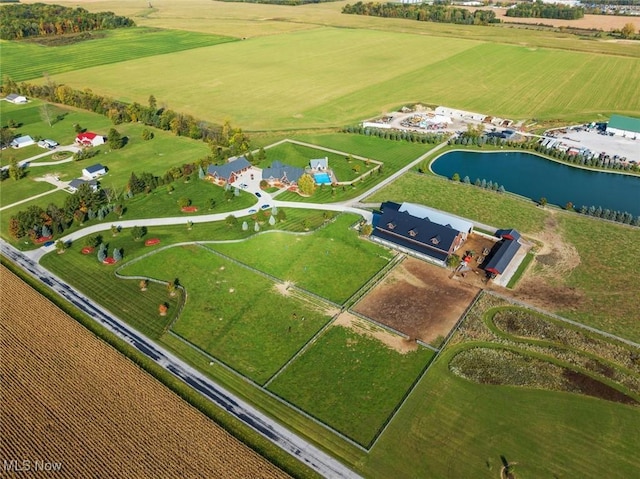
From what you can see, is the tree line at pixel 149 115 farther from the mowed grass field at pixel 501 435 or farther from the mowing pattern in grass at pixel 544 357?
the mowed grass field at pixel 501 435

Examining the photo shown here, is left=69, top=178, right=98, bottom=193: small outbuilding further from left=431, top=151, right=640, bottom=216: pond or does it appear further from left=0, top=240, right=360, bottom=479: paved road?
left=431, top=151, right=640, bottom=216: pond

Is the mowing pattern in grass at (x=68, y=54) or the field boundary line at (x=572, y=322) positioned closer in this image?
the field boundary line at (x=572, y=322)

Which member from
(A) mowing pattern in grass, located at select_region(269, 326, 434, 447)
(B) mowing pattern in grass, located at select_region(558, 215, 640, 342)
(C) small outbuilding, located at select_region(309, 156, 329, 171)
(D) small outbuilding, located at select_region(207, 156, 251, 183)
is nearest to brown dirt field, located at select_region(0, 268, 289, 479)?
(A) mowing pattern in grass, located at select_region(269, 326, 434, 447)

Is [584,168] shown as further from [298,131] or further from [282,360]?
[282,360]

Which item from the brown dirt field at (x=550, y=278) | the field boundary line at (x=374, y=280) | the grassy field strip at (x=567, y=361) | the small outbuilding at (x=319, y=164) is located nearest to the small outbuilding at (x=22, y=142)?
the small outbuilding at (x=319, y=164)

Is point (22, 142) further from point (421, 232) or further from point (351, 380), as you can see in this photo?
point (351, 380)

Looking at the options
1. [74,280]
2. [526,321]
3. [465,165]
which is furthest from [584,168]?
[74,280]
